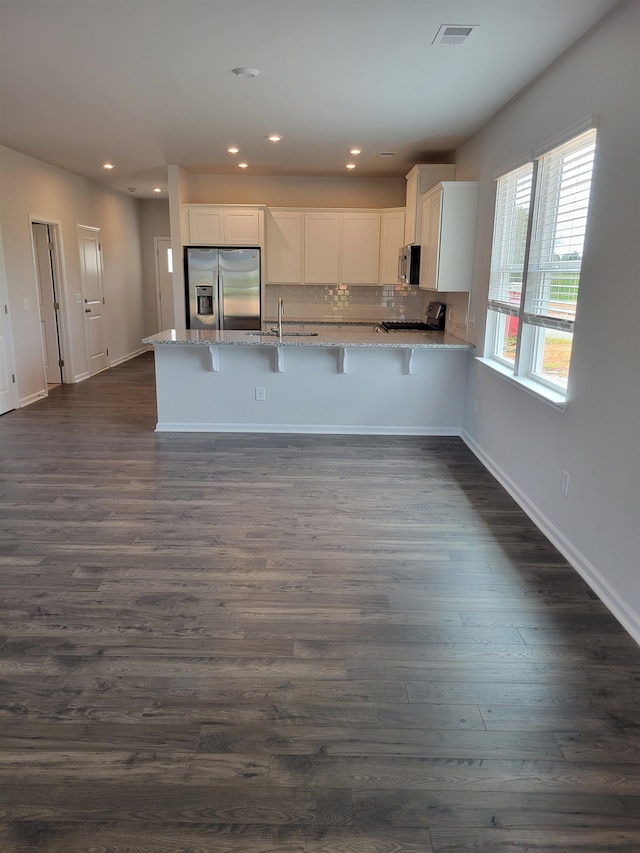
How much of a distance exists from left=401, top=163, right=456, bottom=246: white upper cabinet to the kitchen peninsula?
1.49 metres

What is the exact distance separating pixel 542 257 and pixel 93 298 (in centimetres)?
668

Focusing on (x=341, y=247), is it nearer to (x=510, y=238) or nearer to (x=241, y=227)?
(x=241, y=227)

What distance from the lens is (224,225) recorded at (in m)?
6.96

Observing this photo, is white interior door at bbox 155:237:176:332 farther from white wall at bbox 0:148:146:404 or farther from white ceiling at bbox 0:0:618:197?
white ceiling at bbox 0:0:618:197

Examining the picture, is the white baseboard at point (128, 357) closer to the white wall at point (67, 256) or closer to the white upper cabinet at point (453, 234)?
the white wall at point (67, 256)

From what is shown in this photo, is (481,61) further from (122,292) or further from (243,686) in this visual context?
(122,292)

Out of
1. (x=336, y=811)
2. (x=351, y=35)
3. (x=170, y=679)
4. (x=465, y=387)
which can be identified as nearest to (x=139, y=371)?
(x=465, y=387)

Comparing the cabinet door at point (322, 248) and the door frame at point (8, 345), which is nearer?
the door frame at point (8, 345)

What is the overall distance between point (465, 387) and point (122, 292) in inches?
254

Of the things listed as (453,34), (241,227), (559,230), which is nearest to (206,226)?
(241,227)

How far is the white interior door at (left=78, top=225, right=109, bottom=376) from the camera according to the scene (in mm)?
7875

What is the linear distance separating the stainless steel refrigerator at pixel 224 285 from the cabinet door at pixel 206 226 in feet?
0.35

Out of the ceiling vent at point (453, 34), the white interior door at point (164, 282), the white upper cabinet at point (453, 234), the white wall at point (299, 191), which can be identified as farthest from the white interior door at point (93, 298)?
the ceiling vent at point (453, 34)

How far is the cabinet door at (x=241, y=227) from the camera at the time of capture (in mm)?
6934
